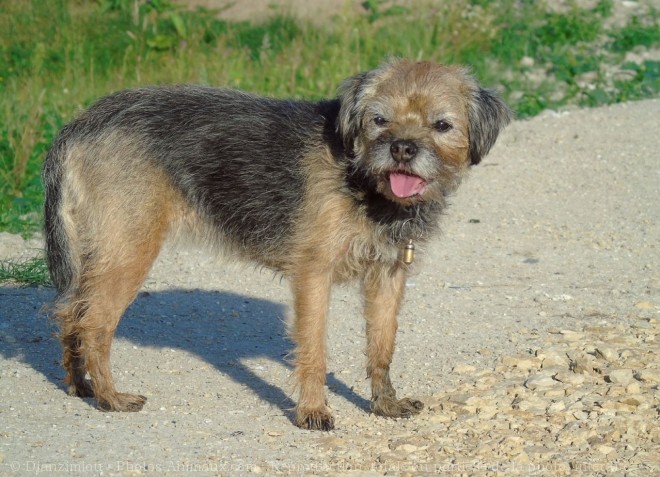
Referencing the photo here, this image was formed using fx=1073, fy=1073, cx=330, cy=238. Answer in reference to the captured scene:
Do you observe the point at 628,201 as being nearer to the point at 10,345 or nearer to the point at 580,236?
the point at 580,236

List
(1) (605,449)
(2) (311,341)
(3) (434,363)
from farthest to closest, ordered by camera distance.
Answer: (3) (434,363)
(2) (311,341)
(1) (605,449)

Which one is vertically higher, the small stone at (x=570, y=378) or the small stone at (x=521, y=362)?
the small stone at (x=570, y=378)

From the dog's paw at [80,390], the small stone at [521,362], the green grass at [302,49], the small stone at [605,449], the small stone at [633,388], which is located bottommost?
the green grass at [302,49]

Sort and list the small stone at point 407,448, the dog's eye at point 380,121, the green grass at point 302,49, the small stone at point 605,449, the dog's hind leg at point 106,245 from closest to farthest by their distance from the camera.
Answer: the small stone at point 605,449 → the small stone at point 407,448 → the dog's eye at point 380,121 → the dog's hind leg at point 106,245 → the green grass at point 302,49

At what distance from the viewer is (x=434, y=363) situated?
6219mm

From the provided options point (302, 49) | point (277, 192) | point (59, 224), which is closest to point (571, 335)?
point (277, 192)

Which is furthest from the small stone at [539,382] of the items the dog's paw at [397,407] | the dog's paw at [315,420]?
the dog's paw at [315,420]

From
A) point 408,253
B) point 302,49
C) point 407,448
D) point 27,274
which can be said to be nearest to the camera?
point 407,448

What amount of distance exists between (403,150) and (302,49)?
7772 mm

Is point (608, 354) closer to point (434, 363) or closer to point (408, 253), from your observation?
point (434, 363)

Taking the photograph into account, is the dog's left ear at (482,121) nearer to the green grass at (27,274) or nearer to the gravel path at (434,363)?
the gravel path at (434,363)

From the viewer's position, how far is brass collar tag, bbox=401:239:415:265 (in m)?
5.47

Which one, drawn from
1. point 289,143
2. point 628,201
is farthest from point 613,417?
point 628,201

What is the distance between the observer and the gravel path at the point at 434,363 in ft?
15.9
